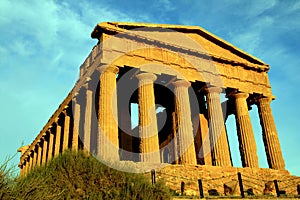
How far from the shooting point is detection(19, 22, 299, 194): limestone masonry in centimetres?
1867

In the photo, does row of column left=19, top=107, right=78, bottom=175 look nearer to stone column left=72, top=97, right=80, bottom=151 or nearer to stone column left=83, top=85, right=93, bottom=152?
stone column left=72, top=97, right=80, bottom=151

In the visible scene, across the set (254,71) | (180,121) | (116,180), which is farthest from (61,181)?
(254,71)

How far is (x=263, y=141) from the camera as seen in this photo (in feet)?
77.5

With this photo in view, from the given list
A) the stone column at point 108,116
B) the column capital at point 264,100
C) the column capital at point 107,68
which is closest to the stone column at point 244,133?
the column capital at point 264,100

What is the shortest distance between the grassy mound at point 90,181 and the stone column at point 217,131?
11.8 meters

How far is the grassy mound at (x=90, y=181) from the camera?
29.0 ft

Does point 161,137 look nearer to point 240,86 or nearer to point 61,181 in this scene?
point 240,86

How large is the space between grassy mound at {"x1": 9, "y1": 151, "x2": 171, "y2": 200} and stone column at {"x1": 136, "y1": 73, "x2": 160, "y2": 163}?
8238 mm

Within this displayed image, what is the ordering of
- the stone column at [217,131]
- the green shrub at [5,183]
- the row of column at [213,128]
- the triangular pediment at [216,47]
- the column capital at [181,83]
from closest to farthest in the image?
the green shrub at [5,183], the row of column at [213,128], the stone column at [217,131], the column capital at [181,83], the triangular pediment at [216,47]

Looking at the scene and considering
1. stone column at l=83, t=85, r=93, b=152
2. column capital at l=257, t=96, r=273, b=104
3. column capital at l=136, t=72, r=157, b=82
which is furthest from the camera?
column capital at l=257, t=96, r=273, b=104

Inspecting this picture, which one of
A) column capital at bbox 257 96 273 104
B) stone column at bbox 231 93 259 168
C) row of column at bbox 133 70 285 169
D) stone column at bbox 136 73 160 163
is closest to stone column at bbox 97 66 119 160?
stone column at bbox 136 73 160 163

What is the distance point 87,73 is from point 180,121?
6638 mm

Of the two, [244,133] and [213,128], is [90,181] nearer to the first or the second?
[213,128]

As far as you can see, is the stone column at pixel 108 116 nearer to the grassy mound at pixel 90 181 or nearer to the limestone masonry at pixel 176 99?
the limestone masonry at pixel 176 99
